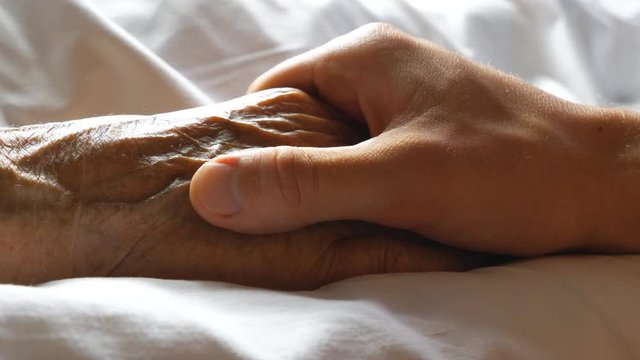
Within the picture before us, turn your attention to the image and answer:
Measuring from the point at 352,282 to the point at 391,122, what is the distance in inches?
8.5

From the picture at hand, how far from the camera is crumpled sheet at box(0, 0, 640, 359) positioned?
62 centimetres

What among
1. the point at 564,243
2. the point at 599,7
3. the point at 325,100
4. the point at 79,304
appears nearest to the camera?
the point at 79,304

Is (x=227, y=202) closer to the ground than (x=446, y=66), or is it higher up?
closer to the ground

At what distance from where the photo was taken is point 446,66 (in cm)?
95

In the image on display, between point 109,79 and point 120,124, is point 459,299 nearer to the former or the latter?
point 120,124

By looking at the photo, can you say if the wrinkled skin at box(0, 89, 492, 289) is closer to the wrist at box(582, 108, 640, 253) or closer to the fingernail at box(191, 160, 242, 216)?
the fingernail at box(191, 160, 242, 216)

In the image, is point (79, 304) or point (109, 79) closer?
point (79, 304)

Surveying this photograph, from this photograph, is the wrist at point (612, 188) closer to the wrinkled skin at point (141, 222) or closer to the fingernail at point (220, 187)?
the wrinkled skin at point (141, 222)

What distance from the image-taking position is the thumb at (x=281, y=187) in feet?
2.51

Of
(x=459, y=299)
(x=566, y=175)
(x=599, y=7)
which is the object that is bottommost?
(x=459, y=299)

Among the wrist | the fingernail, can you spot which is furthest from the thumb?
the wrist

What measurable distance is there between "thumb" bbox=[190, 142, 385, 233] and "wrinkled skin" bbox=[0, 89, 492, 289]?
0.03 meters

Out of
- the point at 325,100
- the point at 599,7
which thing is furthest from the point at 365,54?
the point at 599,7

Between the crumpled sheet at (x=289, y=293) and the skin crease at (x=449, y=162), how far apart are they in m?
0.05
